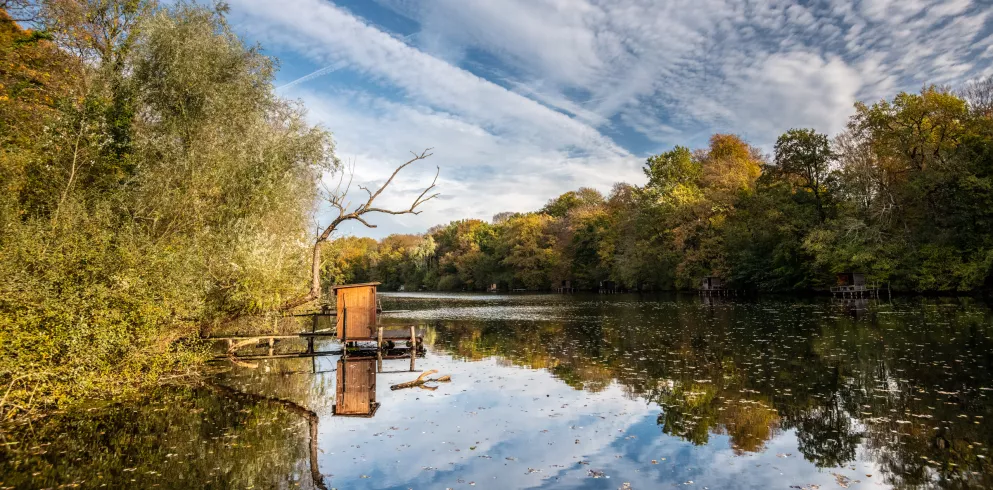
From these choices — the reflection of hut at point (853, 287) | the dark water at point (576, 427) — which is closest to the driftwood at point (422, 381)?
the dark water at point (576, 427)

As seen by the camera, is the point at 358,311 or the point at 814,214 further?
the point at 814,214

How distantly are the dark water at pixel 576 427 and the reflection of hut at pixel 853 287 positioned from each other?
97.5 ft

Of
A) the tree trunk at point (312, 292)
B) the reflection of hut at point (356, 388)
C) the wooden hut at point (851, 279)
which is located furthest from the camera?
the wooden hut at point (851, 279)

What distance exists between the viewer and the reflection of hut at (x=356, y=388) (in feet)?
45.2

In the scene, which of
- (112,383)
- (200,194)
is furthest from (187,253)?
(112,383)

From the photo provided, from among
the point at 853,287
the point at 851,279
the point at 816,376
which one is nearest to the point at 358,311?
the point at 816,376

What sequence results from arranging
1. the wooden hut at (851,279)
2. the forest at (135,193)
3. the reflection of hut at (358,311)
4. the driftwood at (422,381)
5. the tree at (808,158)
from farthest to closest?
the tree at (808,158), the wooden hut at (851,279), the reflection of hut at (358,311), the driftwood at (422,381), the forest at (135,193)

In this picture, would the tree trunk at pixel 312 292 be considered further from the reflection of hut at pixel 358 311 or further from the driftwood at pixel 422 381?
the driftwood at pixel 422 381

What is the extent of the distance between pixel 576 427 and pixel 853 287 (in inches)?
1851

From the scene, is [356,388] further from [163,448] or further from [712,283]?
[712,283]

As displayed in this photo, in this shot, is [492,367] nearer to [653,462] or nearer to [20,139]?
[653,462]

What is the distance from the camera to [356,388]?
1658 centimetres

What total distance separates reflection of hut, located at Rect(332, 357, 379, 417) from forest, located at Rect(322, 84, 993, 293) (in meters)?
6.80

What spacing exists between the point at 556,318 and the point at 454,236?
93.7m
